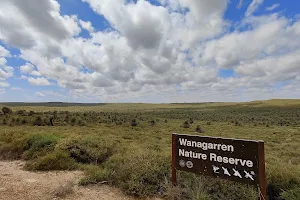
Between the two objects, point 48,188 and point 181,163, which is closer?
point 181,163

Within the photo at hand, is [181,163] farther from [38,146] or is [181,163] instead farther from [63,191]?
[38,146]

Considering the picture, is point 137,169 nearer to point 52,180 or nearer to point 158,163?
point 158,163

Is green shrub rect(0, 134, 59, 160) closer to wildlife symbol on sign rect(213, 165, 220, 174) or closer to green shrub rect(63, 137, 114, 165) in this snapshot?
green shrub rect(63, 137, 114, 165)

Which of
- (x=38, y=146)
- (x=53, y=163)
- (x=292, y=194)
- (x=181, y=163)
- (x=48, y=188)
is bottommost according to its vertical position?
(x=48, y=188)

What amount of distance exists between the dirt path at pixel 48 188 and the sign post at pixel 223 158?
1.79 metres

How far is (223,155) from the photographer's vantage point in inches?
215

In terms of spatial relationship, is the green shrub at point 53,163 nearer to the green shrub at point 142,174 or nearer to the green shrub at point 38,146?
the green shrub at point 38,146

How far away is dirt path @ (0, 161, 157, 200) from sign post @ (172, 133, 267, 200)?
1.79 meters

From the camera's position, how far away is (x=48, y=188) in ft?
23.0

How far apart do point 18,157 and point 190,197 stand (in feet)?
25.3

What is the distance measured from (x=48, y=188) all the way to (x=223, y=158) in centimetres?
457

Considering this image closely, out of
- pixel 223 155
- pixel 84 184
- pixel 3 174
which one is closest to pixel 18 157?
pixel 3 174

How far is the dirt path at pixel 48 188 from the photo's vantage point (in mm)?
6418

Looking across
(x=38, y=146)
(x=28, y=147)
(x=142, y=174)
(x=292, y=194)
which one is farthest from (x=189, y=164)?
(x=28, y=147)
